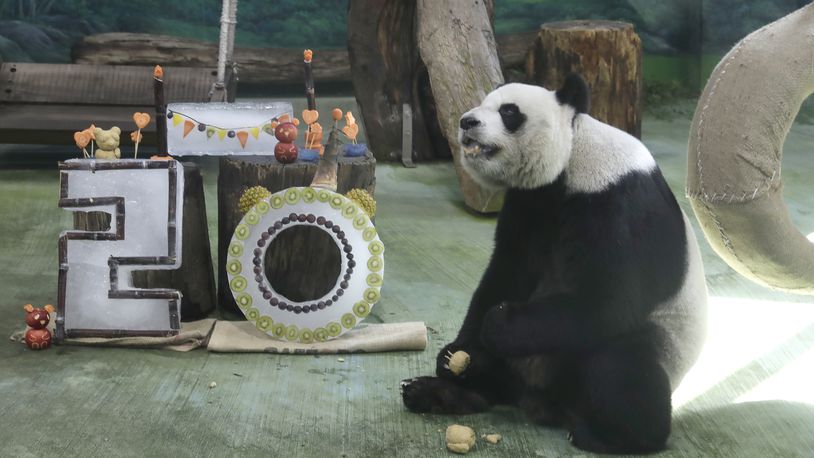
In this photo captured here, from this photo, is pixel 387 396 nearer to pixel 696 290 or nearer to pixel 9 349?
pixel 696 290

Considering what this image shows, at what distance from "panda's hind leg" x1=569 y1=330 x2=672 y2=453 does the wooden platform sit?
4280 mm

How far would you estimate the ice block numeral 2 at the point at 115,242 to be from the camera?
3.96 m

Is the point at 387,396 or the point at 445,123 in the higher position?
the point at 445,123

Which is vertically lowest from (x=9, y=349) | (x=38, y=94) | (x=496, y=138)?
(x=9, y=349)

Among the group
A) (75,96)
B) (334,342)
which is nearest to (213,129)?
(334,342)

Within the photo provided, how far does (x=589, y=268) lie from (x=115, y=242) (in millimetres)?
1847

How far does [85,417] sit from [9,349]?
2.55ft

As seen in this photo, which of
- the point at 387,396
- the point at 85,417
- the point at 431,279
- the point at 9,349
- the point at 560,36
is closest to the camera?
the point at 85,417

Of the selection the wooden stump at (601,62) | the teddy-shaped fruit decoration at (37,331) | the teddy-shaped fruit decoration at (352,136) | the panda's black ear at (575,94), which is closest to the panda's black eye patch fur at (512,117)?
the panda's black ear at (575,94)

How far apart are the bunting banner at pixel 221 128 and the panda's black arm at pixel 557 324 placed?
1.70 metres

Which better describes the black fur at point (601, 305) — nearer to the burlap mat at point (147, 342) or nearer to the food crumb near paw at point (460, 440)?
the food crumb near paw at point (460, 440)

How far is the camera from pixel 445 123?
20.2 ft

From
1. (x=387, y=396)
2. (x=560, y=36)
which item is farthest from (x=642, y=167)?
(x=560, y=36)

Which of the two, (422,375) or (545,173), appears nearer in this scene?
(545,173)
